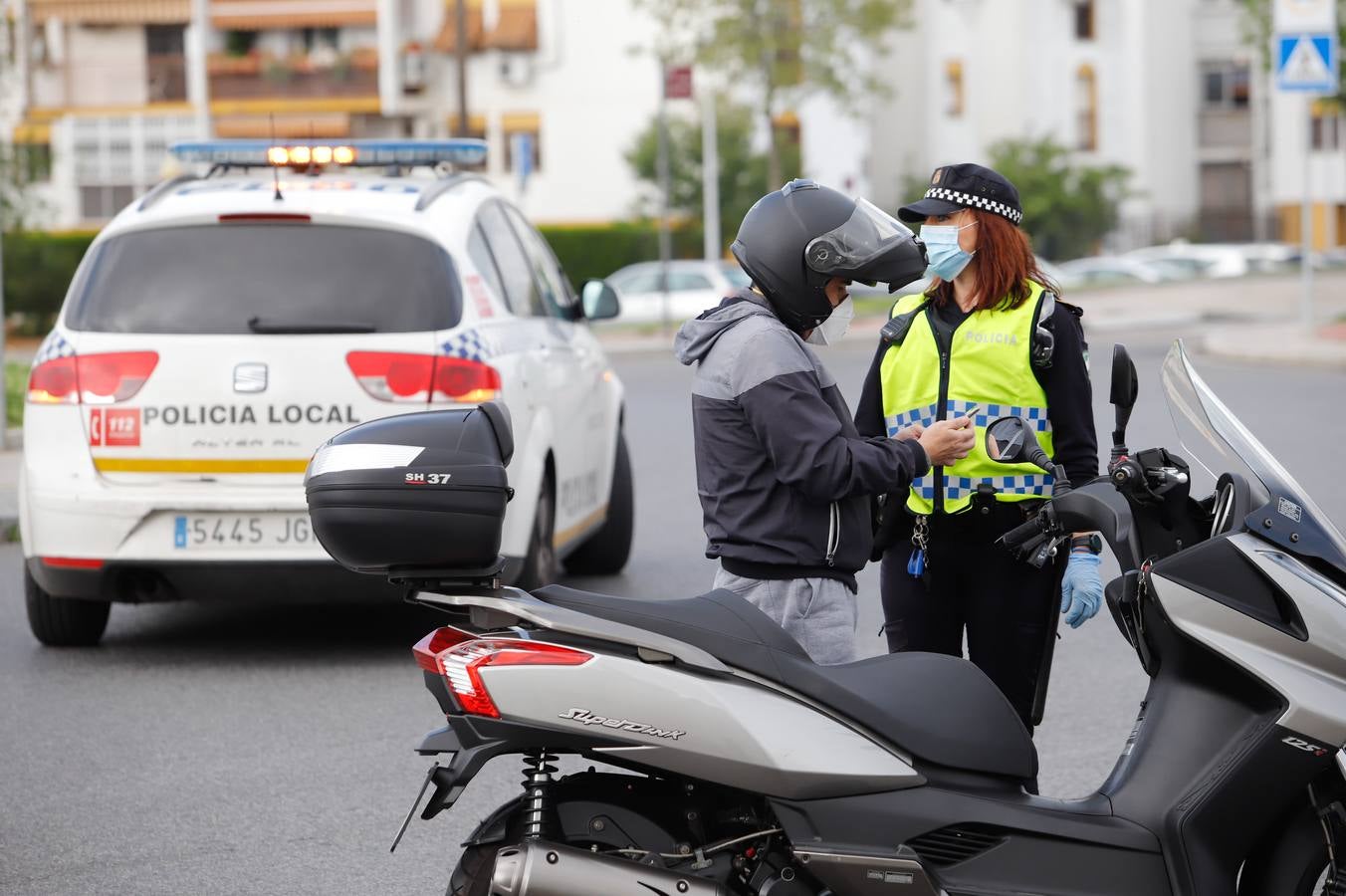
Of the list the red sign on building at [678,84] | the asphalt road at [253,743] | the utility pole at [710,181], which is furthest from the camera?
the utility pole at [710,181]

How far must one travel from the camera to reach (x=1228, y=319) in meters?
32.3

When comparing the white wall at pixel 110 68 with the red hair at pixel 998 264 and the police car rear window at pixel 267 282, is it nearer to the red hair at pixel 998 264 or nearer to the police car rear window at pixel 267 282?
the police car rear window at pixel 267 282

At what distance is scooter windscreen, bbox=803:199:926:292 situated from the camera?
13.2 ft

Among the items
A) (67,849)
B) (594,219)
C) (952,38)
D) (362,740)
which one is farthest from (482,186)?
(952,38)

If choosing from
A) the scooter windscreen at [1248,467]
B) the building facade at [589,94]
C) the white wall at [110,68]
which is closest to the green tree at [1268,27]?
the building facade at [589,94]

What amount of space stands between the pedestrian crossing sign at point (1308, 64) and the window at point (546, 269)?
14.3 m

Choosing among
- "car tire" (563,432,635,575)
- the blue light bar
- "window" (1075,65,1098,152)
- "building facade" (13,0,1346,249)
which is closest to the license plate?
the blue light bar

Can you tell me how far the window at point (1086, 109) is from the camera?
5919cm

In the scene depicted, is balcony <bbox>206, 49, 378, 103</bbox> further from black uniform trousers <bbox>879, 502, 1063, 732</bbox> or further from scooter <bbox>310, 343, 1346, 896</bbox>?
scooter <bbox>310, 343, 1346, 896</bbox>

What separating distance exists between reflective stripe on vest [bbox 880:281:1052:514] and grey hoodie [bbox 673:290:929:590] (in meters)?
0.62

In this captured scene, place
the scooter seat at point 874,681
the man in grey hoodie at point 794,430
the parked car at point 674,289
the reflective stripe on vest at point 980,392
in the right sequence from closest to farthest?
1. the scooter seat at point 874,681
2. the man in grey hoodie at point 794,430
3. the reflective stripe on vest at point 980,392
4. the parked car at point 674,289

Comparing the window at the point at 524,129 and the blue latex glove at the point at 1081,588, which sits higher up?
the window at the point at 524,129

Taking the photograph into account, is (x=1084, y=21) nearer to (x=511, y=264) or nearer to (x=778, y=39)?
(x=778, y=39)

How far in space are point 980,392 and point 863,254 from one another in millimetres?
863
